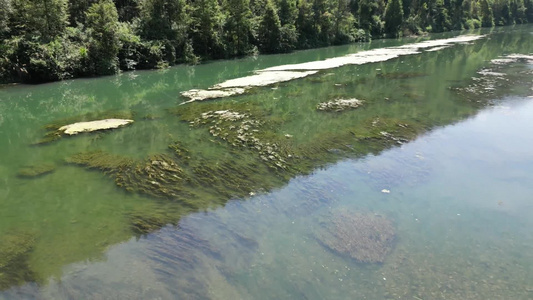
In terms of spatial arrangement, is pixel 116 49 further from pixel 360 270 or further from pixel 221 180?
pixel 360 270

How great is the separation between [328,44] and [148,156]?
47.5 meters

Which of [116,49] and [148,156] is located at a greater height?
[116,49]

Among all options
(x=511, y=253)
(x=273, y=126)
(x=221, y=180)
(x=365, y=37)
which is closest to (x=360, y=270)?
(x=511, y=253)

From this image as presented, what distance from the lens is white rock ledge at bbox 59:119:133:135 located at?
1489 cm

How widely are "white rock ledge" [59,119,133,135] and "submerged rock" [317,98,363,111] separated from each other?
962 cm

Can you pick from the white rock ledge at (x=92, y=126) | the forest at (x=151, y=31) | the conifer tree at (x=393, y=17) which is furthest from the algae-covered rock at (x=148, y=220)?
the conifer tree at (x=393, y=17)

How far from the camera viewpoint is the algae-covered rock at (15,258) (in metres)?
6.37

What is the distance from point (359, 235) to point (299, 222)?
4.52 ft

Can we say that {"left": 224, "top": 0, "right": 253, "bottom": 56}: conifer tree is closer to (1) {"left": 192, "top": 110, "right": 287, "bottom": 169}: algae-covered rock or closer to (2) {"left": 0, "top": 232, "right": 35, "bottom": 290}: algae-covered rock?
(1) {"left": 192, "top": 110, "right": 287, "bottom": 169}: algae-covered rock

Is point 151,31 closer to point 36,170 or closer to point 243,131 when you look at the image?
point 243,131

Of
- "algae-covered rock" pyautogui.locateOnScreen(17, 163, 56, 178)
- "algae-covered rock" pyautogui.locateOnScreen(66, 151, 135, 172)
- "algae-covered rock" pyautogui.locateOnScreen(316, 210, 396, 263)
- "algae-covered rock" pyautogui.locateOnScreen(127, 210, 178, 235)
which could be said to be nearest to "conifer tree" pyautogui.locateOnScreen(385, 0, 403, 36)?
"algae-covered rock" pyautogui.locateOnScreen(66, 151, 135, 172)

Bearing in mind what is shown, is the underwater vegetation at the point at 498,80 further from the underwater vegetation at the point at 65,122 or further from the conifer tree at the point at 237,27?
the conifer tree at the point at 237,27

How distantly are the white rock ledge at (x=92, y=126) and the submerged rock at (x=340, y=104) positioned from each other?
379 inches

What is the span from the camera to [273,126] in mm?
14953
